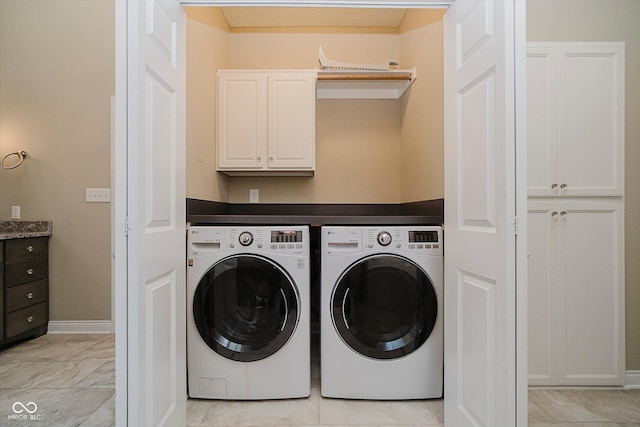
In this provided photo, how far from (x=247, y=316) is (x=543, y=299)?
1.62 metres

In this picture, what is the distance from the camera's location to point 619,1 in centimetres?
194

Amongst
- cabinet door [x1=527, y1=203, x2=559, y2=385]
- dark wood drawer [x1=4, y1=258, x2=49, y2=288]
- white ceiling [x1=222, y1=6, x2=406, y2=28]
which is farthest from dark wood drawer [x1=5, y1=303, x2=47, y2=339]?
cabinet door [x1=527, y1=203, x2=559, y2=385]

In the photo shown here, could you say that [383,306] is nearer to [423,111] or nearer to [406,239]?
[406,239]

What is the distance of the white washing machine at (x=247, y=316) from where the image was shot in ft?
5.79

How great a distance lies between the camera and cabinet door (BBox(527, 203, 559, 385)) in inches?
74.2

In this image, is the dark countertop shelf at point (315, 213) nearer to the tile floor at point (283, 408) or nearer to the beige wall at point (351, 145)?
the beige wall at point (351, 145)

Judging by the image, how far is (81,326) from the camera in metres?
2.75

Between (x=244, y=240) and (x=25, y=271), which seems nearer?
(x=244, y=240)

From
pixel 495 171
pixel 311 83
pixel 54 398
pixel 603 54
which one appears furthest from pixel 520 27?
pixel 54 398

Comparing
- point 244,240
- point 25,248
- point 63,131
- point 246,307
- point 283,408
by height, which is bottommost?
point 283,408

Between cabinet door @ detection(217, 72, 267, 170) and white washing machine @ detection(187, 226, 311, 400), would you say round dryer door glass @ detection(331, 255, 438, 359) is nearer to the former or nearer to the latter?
white washing machine @ detection(187, 226, 311, 400)

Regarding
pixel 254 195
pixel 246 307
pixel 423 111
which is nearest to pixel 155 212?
pixel 246 307

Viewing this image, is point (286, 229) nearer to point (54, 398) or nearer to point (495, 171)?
point (495, 171)

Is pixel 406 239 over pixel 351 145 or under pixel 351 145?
under
